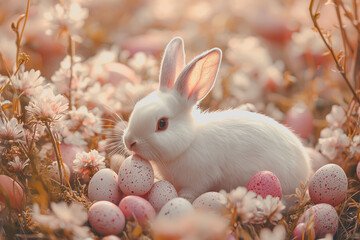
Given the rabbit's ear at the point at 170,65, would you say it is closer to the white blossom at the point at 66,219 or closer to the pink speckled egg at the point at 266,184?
the pink speckled egg at the point at 266,184

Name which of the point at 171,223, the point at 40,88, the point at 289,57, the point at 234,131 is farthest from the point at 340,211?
the point at 289,57

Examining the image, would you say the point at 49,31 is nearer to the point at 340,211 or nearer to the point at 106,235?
the point at 106,235

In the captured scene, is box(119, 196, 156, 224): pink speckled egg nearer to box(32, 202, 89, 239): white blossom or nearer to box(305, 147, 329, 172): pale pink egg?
box(32, 202, 89, 239): white blossom

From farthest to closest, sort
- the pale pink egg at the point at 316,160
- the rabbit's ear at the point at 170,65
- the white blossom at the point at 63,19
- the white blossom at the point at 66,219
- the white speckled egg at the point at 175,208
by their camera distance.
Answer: the pale pink egg at the point at 316,160 → the white blossom at the point at 63,19 → the rabbit's ear at the point at 170,65 → the white speckled egg at the point at 175,208 → the white blossom at the point at 66,219

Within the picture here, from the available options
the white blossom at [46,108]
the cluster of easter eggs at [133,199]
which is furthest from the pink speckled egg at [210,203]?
the white blossom at [46,108]

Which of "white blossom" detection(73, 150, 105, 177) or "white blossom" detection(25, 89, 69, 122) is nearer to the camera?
"white blossom" detection(25, 89, 69, 122)

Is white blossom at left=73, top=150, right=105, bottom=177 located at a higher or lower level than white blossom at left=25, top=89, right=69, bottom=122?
lower

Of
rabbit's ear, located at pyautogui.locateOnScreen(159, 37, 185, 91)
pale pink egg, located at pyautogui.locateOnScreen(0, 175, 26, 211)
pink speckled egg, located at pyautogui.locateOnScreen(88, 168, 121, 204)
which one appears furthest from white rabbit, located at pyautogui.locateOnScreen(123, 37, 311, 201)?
pale pink egg, located at pyautogui.locateOnScreen(0, 175, 26, 211)
